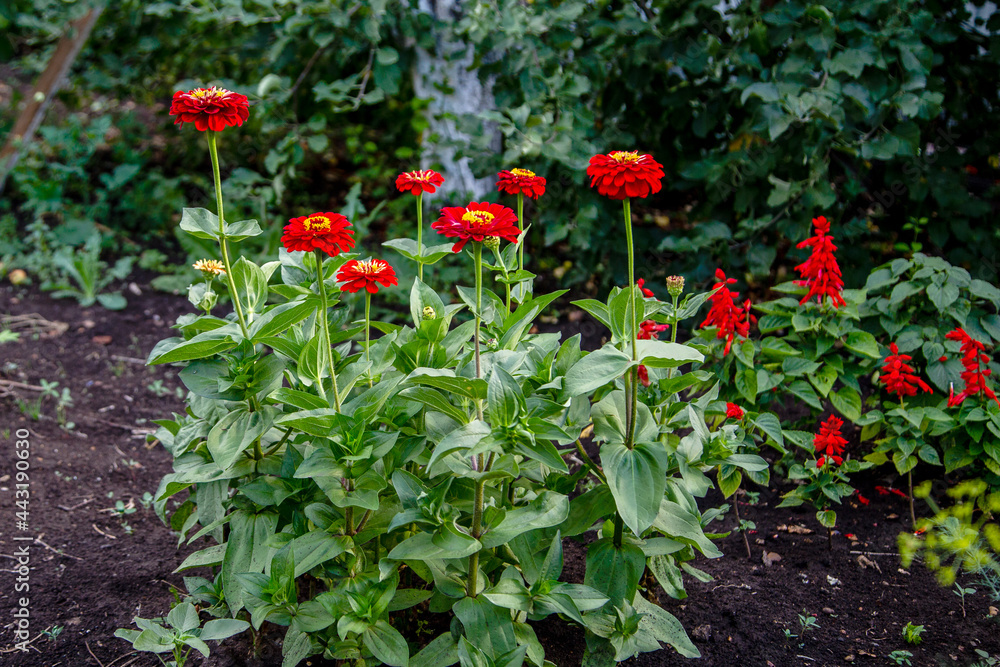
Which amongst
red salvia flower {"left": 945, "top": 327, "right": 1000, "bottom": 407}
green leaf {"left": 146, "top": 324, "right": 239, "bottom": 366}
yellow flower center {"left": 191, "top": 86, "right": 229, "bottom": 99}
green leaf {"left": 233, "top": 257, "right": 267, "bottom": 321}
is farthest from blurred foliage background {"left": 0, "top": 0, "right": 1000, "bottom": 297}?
green leaf {"left": 146, "top": 324, "right": 239, "bottom": 366}

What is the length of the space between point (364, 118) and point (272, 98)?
1.29 meters

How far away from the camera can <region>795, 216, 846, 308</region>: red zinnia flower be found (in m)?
2.25

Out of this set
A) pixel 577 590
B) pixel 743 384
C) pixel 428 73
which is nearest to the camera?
pixel 577 590

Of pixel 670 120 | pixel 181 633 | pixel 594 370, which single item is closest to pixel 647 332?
pixel 594 370

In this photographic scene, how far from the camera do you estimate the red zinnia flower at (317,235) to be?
1523 millimetres

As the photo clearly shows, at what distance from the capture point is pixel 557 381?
5.16 ft

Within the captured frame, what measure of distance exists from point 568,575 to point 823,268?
1212mm

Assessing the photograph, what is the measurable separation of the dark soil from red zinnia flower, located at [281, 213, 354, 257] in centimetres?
110

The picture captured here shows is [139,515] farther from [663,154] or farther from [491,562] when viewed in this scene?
[663,154]

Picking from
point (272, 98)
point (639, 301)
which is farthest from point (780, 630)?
point (272, 98)

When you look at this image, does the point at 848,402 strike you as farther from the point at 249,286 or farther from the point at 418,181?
the point at 249,286

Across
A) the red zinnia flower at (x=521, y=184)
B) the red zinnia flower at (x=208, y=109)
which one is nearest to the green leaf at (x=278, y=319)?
the red zinnia flower at (x=208, y=109)

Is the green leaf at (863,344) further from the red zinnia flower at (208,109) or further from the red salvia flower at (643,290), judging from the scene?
the red zinnia flower at (208,109)

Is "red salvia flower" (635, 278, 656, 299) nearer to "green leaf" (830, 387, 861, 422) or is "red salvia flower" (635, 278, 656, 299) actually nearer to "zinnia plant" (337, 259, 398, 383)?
"zinnia plant" (337, 259, 398, 383)
